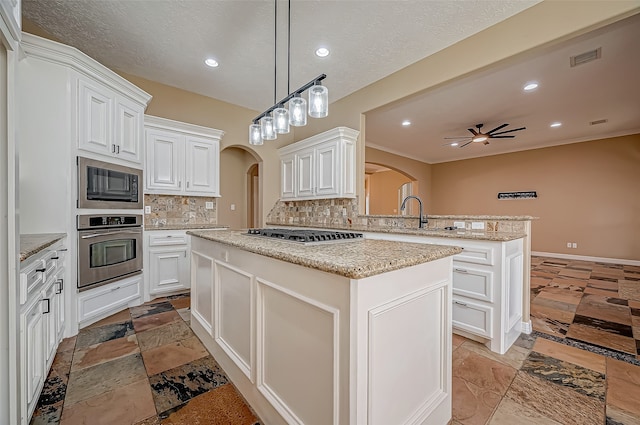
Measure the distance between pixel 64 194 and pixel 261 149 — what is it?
2.88 metres

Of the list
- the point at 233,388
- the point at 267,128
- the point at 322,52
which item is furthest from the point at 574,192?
the point at 233,388

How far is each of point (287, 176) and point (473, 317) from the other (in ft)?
11.1

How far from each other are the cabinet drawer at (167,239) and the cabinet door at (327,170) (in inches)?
75.1

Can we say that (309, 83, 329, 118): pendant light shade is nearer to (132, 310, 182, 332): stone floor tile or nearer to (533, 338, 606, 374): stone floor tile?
(132, 310, 182, 332): stone floor tile

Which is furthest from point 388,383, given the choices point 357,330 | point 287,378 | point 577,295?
point 577,295

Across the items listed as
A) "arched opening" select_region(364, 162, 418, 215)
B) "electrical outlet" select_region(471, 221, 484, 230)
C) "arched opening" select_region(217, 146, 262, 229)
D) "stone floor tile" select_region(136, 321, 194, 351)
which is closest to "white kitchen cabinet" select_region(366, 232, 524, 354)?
"electrical outlet" select_region(471, 221, 484, 230)

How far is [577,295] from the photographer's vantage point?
138 inches

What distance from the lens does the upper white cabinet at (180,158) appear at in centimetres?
339

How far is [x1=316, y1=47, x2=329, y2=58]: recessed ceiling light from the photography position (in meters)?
2.92

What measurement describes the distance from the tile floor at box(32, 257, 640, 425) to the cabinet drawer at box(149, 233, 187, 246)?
81 cm

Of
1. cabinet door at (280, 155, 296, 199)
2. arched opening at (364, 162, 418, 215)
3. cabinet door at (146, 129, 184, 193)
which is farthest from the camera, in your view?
arched opening at (364, 162, 418, 215)

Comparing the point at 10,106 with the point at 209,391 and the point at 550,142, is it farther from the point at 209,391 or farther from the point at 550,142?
the point at 550,142

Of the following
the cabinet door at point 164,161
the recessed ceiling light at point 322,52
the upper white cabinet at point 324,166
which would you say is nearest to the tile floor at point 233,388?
the cabinet door at point 164,161

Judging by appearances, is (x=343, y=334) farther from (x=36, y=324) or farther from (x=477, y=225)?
(x=477, y=225)
